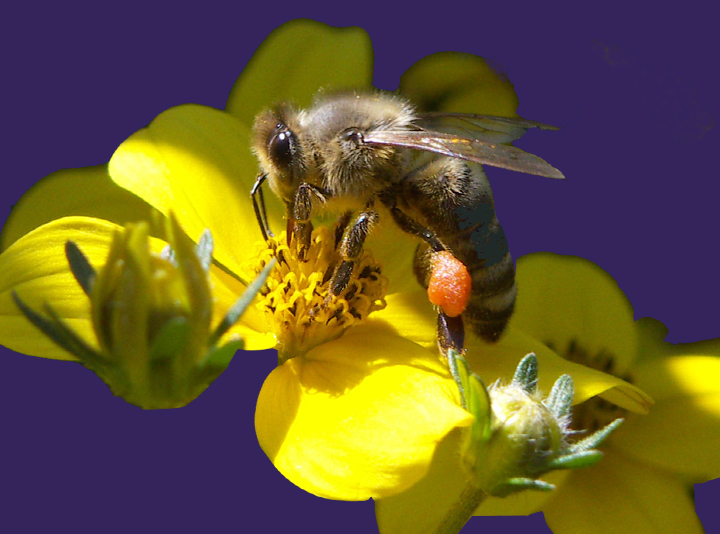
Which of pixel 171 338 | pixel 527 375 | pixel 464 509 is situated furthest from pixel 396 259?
pixel 171 338

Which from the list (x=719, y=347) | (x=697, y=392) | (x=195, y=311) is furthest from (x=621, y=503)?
(x=195, y=311)

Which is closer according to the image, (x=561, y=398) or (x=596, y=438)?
(x=596, y=438)

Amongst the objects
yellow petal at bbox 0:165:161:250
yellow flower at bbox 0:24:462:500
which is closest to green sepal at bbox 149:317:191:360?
yellow flower at bbox 0:24:462:500

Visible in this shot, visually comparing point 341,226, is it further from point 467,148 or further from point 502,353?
point 502,353

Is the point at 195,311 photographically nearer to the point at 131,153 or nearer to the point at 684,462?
the point at 131,153

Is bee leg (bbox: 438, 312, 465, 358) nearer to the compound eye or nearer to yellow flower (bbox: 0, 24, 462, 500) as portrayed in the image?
yellow flower (bbox: 0, 24, 462, 500)

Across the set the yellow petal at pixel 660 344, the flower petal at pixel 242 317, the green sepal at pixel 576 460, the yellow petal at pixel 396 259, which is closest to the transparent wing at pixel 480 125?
the yellow petal at pixel 396 259
